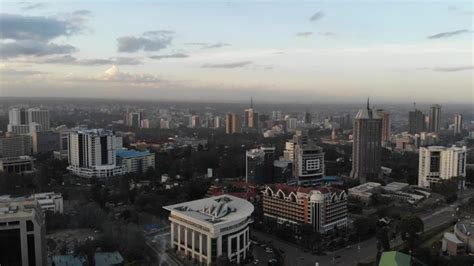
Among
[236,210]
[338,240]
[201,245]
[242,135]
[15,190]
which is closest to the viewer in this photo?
[201,245]

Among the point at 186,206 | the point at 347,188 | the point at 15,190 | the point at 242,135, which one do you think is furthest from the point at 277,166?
the point at 242,135

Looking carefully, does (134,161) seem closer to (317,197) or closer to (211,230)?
(317,197)

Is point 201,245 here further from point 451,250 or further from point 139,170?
point 139,170

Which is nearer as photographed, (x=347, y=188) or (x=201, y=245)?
(x=201, y=245)

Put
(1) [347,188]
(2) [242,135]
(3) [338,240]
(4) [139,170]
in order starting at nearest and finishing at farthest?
1. (3) [338,240]
2. (1) [347,188]
3. (4) [139,170]
4. (2) [242,135]

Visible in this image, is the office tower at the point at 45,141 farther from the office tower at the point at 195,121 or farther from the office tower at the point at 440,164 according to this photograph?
the office tower at the point at 440,164

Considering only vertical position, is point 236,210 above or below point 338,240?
above

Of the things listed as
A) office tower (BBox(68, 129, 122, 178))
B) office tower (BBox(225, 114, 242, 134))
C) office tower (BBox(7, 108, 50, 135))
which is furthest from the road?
office tower (BBox(225, 114, 242, 134))

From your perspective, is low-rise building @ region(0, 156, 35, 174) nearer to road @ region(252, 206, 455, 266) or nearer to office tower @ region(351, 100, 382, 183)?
road @ region(252, 206, 455, 266)
